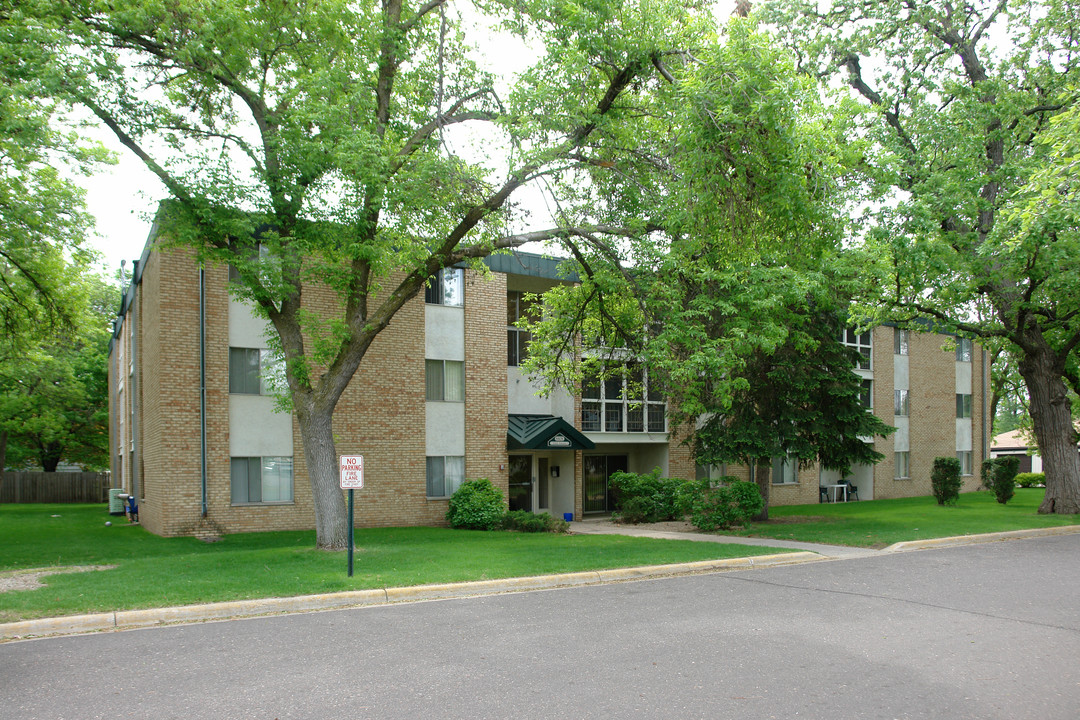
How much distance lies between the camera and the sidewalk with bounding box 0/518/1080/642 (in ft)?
28.3

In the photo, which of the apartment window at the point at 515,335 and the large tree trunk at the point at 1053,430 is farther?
the apartment window at the point at 515,335

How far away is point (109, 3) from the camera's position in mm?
13320

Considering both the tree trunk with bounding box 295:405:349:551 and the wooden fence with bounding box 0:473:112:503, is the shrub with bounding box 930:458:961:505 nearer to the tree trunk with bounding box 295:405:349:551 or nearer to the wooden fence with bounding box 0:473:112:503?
the tree trunk with bounding box 295:405:349:551

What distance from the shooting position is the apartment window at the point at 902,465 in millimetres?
34816

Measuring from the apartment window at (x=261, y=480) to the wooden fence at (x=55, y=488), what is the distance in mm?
26933

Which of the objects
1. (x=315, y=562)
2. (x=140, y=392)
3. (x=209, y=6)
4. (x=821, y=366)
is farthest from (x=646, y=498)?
(x=209, y=6)

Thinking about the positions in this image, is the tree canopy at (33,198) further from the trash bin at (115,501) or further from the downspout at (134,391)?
the trash bin at (115,501)

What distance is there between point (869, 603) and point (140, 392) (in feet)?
64.7

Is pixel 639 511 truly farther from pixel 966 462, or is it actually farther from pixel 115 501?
pixel 966 462

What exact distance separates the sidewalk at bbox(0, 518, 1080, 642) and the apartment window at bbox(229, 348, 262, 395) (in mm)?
10385

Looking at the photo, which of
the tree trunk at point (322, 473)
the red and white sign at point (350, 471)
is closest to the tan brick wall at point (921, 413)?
the tree trunk at point (322, 473)

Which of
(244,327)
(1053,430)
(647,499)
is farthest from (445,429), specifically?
(1053,430)

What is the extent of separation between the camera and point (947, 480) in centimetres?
2762

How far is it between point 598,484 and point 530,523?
768 cm
